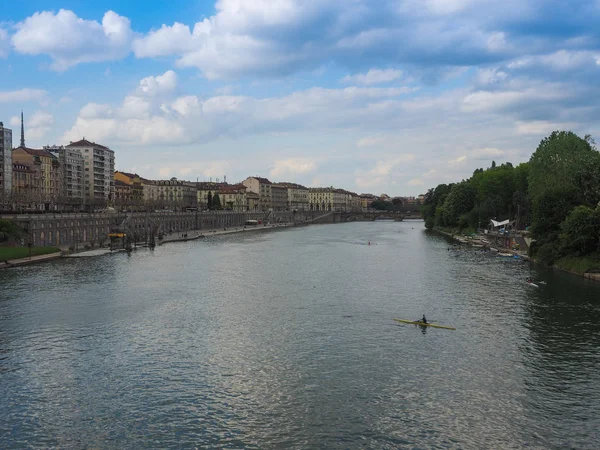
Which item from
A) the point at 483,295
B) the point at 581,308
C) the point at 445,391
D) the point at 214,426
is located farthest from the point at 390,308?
the point at 214,426

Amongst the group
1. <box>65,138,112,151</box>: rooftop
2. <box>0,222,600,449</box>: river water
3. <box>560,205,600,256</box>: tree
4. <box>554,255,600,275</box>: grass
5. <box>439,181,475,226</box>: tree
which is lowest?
<box>0,222,600,449</box>: river water

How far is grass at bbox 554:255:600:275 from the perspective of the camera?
50969 mm

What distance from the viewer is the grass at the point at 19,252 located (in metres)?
58.3

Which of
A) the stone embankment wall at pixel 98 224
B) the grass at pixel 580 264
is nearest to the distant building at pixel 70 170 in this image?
the stone embankment wall at pixel 98 224

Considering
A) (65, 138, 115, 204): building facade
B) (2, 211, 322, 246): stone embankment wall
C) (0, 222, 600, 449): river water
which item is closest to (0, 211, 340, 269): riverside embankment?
(2, 211, 322, 246): stone embankment wall

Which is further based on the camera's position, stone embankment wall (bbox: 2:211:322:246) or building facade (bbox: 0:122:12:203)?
building facade (bbox: 0:122:12:203)

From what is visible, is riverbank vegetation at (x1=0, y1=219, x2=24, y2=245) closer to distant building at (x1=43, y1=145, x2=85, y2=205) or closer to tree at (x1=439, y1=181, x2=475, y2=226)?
distant building at (x1=43, y1=145, x2=85, y2=205)

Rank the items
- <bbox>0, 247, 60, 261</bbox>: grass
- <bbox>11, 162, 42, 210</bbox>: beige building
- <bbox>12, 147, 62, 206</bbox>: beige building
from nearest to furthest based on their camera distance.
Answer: <bbox>0, 247, 60, 261</bbox>: grass → <bbox>11, 162, 42, 210</bbox>: beige building → <bbox>12, 147, 62, 206</bbox>: beige building

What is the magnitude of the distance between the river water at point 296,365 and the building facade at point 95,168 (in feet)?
344

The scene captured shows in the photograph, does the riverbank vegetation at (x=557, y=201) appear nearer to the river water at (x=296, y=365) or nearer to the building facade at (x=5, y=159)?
the river water at (x=296, y=365)

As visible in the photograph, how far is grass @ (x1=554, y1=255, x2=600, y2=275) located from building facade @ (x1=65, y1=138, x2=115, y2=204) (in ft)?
383

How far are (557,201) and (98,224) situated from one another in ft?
215

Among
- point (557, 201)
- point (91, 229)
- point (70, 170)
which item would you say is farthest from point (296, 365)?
point (70, 170)

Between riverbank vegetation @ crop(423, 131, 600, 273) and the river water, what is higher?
riverbank vegetation @ crop(423, 131, 600, 273)
